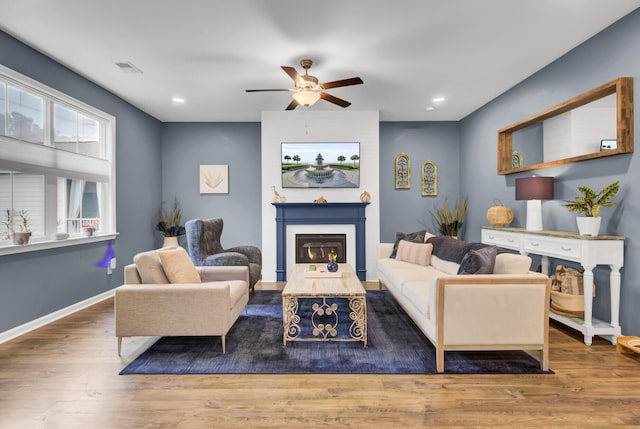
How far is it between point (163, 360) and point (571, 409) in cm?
282

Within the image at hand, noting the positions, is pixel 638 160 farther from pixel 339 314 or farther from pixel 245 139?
→ pixel 245 139

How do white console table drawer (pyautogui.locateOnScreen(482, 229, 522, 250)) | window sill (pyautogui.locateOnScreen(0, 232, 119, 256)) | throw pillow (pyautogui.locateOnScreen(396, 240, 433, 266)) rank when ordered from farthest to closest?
1. throw pillow (pyautogui.locateOnScreen(396, 240, 433, 266))
2. white console table drawer (pyautogui.locateOnScreen(482, 229, 522, 250))
3. window sill (pyautogui.locateOnScreen(0, 232, 119, 256))

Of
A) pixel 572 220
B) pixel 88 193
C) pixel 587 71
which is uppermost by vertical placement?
pixel 587 71

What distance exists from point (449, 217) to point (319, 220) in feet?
7.83

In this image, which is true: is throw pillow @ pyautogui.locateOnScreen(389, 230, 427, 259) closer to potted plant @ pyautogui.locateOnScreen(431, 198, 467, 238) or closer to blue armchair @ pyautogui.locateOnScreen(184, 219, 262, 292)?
potted plant @ pyautogui.locateOnScreen(431, 198, 467, 238)

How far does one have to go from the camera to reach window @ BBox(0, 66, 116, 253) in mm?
3178

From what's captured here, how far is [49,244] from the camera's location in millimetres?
3484

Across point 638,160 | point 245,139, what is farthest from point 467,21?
point 245,139

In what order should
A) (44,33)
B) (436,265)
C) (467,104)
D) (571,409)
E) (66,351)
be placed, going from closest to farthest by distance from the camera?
(571,409), (66,351), (44,33), (436,265), (467,104)

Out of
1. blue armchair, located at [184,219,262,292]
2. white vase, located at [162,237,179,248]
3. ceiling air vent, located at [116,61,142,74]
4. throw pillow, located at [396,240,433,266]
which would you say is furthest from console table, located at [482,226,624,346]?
white vase, located at [162,237,179,248]

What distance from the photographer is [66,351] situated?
9.20ft

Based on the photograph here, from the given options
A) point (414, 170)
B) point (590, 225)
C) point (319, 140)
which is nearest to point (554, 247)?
point (590, 225)

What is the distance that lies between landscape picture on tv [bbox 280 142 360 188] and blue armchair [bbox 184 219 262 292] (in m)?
1.47

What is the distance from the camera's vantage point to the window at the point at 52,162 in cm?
318
